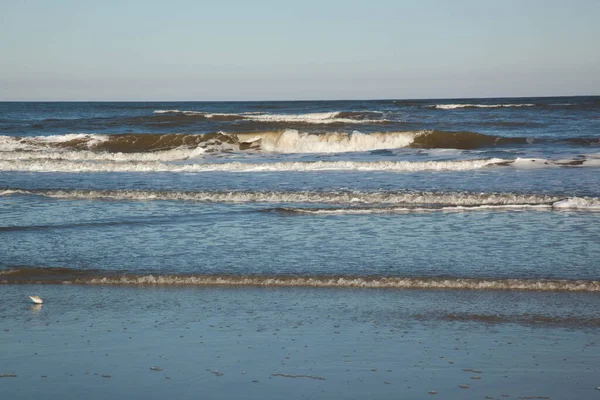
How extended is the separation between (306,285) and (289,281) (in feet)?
0.76

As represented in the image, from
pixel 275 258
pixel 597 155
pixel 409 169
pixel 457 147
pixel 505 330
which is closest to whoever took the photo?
pixel 505 330

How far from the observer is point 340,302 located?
7.64 metres

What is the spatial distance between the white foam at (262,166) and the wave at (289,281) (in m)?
11.8

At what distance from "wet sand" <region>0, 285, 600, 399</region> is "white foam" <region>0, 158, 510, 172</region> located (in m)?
12.7

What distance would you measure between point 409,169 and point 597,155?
253 inches

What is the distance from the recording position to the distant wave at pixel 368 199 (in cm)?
1319

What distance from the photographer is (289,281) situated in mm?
8477

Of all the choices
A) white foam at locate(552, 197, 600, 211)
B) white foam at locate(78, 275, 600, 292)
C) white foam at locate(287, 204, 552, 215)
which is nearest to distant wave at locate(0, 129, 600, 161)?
white foam at locate(287, 204, 552, 215)

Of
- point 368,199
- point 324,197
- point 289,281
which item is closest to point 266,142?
point 324,197

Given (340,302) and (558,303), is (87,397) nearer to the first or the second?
(340,302)

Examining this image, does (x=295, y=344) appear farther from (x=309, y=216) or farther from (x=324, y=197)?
(x=324, y=197)

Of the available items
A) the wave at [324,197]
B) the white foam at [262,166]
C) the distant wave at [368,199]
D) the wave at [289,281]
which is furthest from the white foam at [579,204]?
the white foam at [262,166]

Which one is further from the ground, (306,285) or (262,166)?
(262,166)

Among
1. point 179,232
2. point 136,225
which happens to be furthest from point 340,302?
point 136,225
